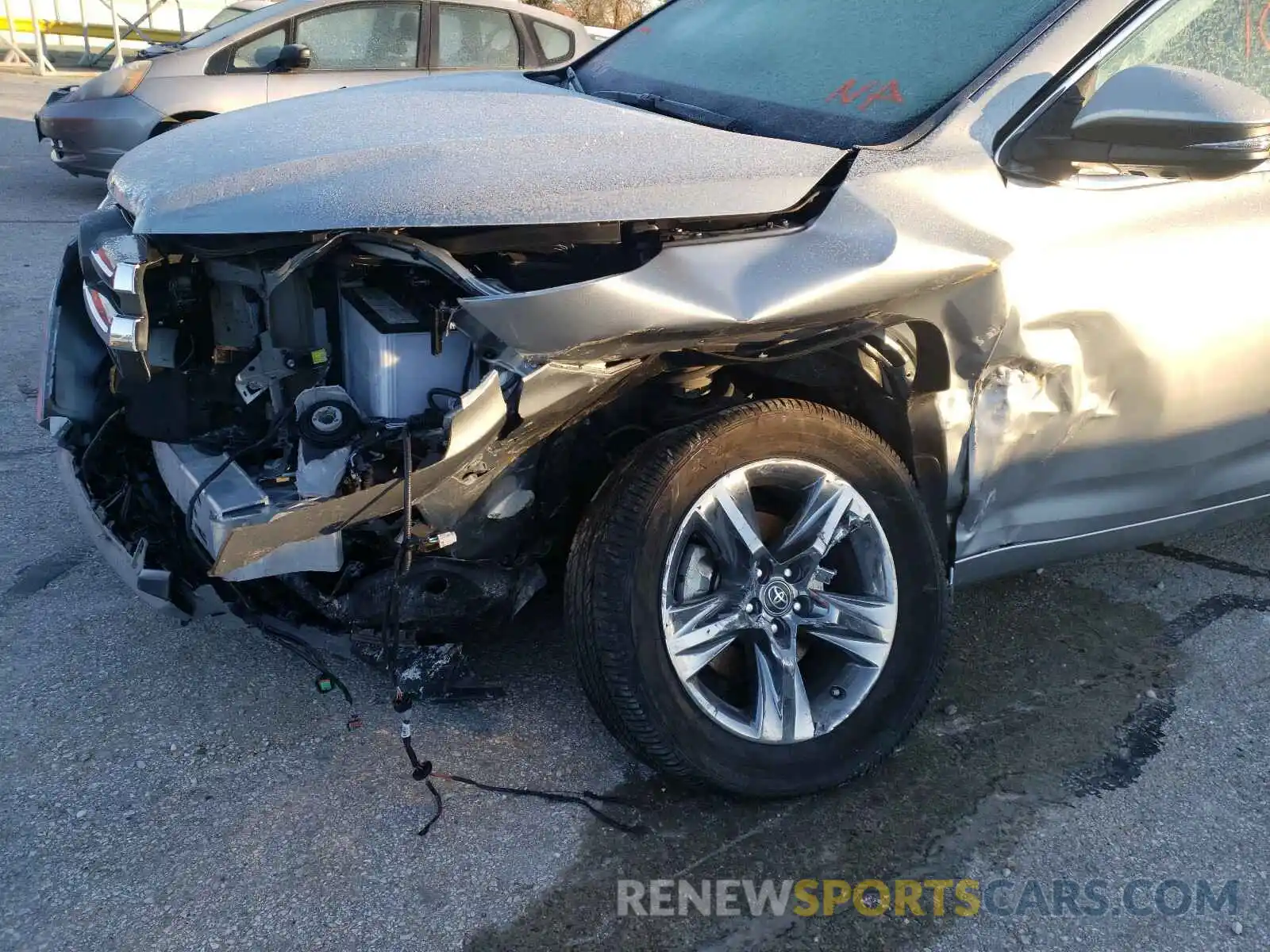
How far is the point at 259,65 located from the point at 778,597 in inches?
266

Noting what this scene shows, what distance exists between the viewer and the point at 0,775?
244cm

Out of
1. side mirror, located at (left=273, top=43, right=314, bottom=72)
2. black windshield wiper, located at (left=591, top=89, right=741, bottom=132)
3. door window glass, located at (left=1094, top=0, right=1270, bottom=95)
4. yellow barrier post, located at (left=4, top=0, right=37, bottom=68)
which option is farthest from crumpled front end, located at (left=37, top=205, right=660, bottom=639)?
yellow barrier post, located at (left=4, top=0, right=37, bottom=68)

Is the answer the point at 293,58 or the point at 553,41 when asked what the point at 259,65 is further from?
the point at 553,41

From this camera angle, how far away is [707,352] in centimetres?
226

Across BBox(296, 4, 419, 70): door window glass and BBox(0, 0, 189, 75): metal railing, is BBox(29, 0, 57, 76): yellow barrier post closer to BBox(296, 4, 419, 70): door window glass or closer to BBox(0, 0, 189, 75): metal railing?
BBox(0, 0, 189, 75): metal railing

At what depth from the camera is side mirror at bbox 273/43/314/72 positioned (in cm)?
736

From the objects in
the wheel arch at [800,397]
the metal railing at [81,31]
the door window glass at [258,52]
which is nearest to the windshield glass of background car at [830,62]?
the wheel arch at [800,397]

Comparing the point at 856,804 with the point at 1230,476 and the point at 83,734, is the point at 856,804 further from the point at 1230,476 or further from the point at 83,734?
the point at 83,734

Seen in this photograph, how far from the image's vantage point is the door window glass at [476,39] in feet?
26.3

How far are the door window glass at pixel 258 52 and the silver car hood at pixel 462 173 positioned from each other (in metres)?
5.63

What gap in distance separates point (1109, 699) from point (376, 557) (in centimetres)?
198

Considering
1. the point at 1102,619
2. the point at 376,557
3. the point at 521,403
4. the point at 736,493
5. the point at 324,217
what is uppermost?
the point at 324,217

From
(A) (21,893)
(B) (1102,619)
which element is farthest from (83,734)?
(B) (1102,619)

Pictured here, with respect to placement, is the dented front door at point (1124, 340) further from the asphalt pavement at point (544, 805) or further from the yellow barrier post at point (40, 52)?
the yellow barrier post at point (40, 52)
